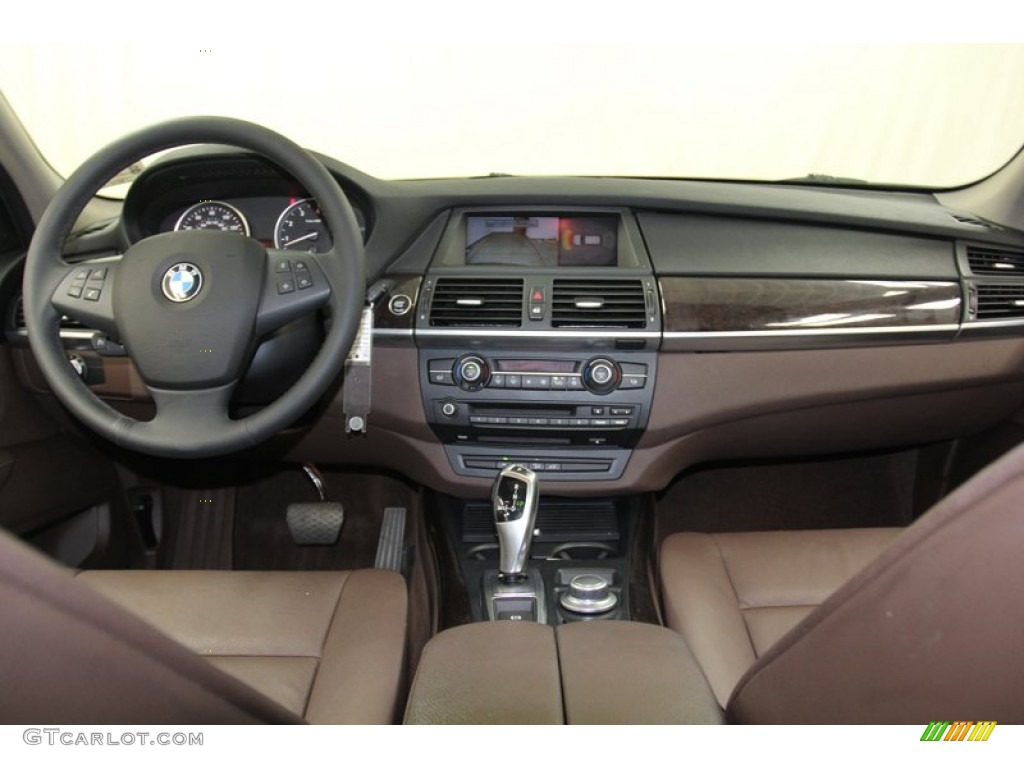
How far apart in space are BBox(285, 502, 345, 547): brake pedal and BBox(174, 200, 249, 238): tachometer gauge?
2.39ft

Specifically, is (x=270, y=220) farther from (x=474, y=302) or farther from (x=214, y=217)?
(x=474, y=302)

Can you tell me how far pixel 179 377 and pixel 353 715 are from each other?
592 mm

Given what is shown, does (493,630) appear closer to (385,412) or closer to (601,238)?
(385,412)

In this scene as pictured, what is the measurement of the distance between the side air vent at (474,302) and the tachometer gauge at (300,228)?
0.95 feet

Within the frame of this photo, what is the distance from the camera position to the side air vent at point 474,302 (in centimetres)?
179

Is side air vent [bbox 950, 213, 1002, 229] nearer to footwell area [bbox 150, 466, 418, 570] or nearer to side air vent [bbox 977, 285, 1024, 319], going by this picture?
side air vent [bbox 977, 285, 1024, 319]

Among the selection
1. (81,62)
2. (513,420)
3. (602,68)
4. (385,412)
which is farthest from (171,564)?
(602,68)

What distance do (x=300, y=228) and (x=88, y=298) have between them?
55cm

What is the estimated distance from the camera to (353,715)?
3.91 feet

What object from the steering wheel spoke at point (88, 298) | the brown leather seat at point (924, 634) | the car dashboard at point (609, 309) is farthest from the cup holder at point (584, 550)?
the brown leather seat at point (924, 634)

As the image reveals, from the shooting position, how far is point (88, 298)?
4.67 ft
